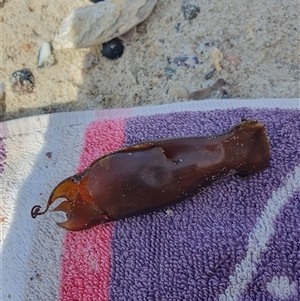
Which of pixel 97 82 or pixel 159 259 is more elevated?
pixel 97 82

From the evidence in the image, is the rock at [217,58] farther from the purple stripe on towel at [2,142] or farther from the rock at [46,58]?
the purple stripe on towel at [2,142]

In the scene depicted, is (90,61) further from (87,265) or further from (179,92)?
(87,265)

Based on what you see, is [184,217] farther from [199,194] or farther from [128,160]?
[128,160]

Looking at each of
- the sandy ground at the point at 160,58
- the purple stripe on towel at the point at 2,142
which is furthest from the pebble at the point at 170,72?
the purple stripe on towel at the point at 2,142

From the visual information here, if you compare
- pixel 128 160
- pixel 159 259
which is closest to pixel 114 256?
pixel 159 259

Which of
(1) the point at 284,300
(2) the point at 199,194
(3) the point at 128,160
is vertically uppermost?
(3) the point at 128,160

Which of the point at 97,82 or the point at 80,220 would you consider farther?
the point at 97,82

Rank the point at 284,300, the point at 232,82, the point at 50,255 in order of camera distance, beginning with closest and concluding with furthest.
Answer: the point at 284,300
the point at 50,255
the point at 232,82
